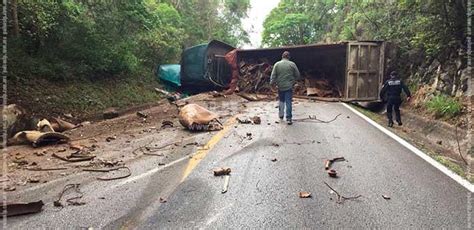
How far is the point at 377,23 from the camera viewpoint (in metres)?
17.0

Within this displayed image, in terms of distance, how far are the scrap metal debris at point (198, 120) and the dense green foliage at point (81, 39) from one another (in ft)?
15.6

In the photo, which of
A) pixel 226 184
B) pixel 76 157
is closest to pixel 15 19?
pixel 76 157

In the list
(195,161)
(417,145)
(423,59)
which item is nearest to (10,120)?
(195,161)

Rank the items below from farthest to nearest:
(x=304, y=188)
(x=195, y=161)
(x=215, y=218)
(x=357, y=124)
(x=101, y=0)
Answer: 1. (x=101, y=0)
2. (x=357, y=124)
3. (x=195, y=161)
4. (x=304, y=188)
5. (x=215, y=218)

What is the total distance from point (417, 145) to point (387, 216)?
3938mm

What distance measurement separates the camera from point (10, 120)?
344 inches

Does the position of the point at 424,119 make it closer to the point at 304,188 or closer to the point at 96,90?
the point at 304,188

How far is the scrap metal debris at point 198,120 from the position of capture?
8.59 m

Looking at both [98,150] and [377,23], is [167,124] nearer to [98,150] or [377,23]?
[98,150]

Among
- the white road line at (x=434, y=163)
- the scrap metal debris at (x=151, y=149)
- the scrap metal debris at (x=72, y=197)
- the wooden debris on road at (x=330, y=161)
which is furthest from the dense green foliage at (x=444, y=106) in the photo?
the scrap metal debris at (x=72, y=197)

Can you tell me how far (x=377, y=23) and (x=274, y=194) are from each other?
14.5 m

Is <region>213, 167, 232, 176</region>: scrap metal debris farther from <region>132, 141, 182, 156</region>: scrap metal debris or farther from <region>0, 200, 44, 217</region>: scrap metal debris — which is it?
<region>0, 200, 44, 217</region>: scrap metal debris

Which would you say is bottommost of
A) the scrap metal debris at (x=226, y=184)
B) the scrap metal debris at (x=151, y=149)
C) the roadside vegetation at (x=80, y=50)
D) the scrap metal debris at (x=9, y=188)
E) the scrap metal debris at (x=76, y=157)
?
the scrap metal debris at (x=151, y=149)

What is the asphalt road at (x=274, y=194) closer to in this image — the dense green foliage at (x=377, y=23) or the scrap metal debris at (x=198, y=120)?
the scrap metal debris at (x=198, y=120)
